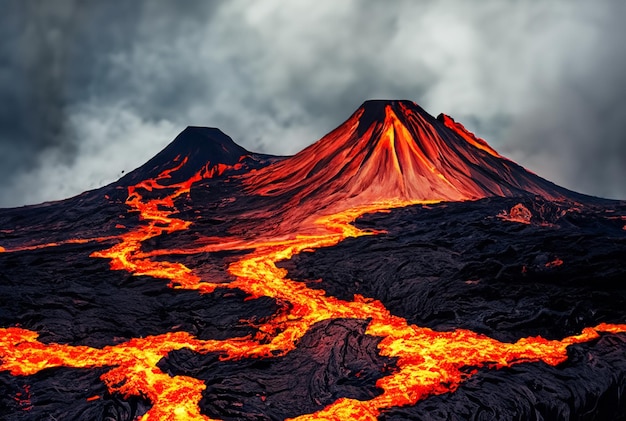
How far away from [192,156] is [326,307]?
44.3m

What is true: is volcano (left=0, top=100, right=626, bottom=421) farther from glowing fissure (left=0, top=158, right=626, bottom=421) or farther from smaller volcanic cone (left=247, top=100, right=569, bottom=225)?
smaller volcanic cone (left=247, top=100, right=569, bottom=225)

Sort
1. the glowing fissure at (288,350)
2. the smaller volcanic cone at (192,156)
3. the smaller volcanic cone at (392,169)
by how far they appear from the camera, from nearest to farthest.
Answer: the glowing fissure at (288,350), the smaller volcanic cone at (392,169), the smaller volcanic cone at (192,156)

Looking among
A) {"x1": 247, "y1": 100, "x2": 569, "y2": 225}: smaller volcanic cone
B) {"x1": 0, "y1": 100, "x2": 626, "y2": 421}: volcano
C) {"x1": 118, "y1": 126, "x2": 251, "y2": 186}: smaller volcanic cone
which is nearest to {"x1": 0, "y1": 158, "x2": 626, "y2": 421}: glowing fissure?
{"x1": 0, "y1": 100, "x2": 626, "y2": 421}: volcano

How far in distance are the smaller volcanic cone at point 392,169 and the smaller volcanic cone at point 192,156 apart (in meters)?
8.84

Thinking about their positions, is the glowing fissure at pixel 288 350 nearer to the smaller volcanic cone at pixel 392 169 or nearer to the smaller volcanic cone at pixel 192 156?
the smaller volcanic cone at pixel 392 169

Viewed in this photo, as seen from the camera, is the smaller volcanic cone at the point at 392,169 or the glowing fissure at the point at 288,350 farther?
the smaller volcanic cone at the point at 392,169

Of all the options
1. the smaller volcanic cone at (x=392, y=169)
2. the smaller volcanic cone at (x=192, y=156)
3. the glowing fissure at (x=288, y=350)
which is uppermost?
the smaller volcanic cone at (x=192, y=156)

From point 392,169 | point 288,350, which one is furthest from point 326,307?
point 392,169

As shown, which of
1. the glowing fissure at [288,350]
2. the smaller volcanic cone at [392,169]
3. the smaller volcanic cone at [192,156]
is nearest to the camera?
the glowing fissure at [288,350]

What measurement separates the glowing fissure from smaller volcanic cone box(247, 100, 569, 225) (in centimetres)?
1420

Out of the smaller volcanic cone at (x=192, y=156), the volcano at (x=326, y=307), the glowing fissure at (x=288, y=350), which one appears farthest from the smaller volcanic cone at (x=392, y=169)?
the glowing fissure at (x=288, y=350)

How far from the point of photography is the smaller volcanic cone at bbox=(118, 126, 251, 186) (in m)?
58.2

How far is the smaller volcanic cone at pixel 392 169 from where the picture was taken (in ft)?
131

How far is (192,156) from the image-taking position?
205 ft
